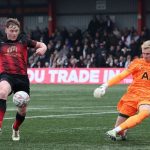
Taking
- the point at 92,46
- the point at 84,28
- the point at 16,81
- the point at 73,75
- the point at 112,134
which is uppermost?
the point at 16,81

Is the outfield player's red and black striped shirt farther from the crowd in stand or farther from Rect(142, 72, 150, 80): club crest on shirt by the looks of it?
the crowd in stand

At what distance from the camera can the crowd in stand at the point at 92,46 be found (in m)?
36.0

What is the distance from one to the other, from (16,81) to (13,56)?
0.44m

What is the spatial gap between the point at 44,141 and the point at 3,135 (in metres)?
1.29

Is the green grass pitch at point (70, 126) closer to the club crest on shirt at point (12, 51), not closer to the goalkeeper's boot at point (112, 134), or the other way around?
the goalkeeper's boot at point (112, 134)

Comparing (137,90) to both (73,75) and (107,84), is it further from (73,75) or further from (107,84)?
(73,75)

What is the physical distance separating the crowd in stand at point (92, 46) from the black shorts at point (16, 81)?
2292cm

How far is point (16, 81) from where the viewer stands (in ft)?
38.4

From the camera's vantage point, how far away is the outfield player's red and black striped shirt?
11773mm

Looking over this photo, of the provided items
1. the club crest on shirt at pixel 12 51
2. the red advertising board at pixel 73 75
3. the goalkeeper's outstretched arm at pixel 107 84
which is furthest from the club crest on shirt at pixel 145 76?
the red advertising board at pixel 73 75

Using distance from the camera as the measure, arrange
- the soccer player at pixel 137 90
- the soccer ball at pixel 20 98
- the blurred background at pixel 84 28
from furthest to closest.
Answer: the blurred background at pixel 84 28
the soccer ball at pixel 20 98
the soccer player at pixel 137 90

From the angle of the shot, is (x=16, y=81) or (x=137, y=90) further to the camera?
(x=16, y=81)

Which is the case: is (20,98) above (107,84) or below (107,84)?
below

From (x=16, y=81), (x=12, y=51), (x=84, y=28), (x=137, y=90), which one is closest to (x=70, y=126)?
(x=16, y=81)
